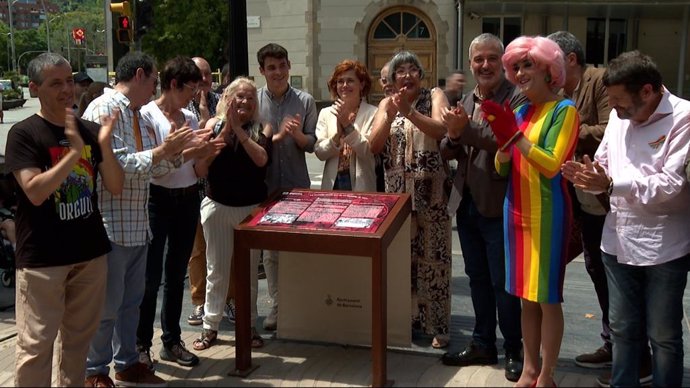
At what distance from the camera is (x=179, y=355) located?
15.3ft

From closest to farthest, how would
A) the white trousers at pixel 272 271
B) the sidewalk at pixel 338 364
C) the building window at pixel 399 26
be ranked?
1. the sidewalk at pixel 338 364
2. the white trousers at pixel 272 271
3. the building window at pixel 399 26

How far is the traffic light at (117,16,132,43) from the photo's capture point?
13.5 metres

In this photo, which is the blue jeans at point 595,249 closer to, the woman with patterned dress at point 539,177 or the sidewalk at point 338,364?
the sidewalk at point 338,364

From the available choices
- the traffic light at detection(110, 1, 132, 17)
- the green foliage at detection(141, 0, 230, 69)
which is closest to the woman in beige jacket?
the traffic light at detection(110, 1, 132, 17)

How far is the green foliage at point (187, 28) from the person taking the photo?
35812 millimetres

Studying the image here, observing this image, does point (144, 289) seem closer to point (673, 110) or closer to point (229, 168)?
point (229, 168)

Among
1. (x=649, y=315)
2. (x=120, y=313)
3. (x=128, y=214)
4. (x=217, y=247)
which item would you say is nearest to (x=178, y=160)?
(x=128, y=214)

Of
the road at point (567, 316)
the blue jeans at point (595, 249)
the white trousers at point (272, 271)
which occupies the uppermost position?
the blue jeans at point (595, 249)

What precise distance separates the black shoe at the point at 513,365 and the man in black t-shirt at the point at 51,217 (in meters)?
2.37

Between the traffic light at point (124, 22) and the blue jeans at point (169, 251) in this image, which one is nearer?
the blue jeans at point (169, 251)

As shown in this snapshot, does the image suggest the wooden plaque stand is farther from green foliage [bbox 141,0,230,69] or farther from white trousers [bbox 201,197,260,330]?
green foliage [bbox 141,0,230,69]

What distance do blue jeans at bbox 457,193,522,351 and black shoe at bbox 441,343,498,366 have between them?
0.12 feet

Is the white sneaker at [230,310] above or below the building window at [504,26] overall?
below

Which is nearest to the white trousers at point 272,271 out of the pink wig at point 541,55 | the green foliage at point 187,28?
the pink wig at point 541,55
